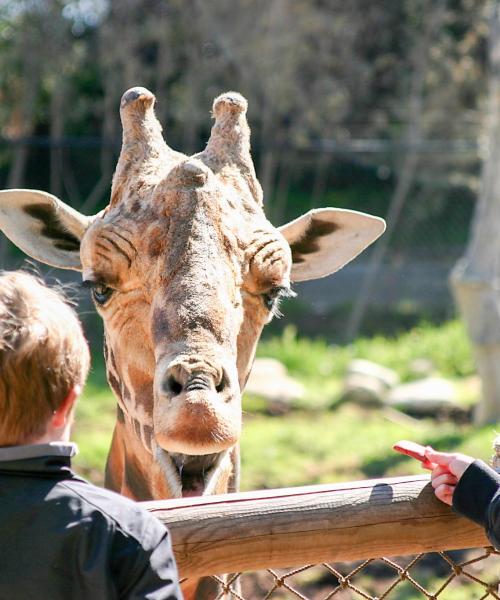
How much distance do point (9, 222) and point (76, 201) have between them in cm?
1010

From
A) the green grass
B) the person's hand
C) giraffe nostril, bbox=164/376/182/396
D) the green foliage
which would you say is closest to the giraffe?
giraffe nostril, bbox=164/376/182/396

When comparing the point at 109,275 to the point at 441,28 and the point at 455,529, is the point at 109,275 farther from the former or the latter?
the point at 441,28

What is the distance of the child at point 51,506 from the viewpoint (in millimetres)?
1866

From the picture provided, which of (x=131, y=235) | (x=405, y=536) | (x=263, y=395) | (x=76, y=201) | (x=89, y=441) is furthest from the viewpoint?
(x=76, y=201)

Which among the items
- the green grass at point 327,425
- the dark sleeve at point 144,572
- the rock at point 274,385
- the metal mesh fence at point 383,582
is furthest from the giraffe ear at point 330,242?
the rock at point 274,385

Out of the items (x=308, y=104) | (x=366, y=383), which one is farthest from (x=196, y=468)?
(x=308, y=104)

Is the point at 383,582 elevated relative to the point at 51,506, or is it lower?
lower

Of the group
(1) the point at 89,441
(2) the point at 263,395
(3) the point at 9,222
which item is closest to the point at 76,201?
(2) the point at 263,395

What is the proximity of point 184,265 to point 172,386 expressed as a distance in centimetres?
49

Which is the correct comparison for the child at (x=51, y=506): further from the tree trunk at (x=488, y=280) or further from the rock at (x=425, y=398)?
the rock at (x=425, y=398)

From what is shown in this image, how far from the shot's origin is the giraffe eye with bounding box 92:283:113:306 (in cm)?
336

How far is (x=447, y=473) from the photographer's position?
2.37 meters

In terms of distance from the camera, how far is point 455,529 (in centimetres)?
239

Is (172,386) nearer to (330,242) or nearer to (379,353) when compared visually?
(330,242)
